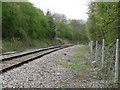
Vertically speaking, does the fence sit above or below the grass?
above

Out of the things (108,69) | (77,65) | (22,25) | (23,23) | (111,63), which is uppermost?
(23,23)

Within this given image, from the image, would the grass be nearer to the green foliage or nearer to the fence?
the fence

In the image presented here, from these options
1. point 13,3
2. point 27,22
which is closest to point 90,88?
point 13,3

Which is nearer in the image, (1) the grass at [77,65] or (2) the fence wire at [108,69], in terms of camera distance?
(2) the fence wire at [108,69]

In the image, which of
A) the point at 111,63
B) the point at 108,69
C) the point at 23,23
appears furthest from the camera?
the point at 23,23

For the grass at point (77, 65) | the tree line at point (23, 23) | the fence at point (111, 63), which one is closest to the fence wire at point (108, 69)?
the fence at point (111, 63)

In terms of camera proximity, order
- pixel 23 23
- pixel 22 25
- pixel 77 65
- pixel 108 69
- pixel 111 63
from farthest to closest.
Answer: pixel 23 23 < pixel 22 25 < pixel 77 65 < pixel 111 63 < pixel 108 69

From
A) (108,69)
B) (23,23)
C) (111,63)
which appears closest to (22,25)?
(23,23)

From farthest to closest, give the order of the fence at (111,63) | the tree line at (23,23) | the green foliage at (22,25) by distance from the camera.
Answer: the tree line at (23,23)
the green foliage at (22,25)
the fence at (111,63)

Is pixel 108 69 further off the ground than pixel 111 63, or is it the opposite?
pixel 111 63

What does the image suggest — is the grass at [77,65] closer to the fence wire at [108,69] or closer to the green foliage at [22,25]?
the fence wire at [108,69]

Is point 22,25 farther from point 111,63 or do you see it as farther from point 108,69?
point 108,69

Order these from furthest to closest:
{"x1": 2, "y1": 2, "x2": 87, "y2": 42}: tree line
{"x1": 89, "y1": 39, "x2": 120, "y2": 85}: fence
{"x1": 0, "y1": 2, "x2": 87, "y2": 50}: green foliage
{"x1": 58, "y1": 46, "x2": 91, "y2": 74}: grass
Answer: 1. {"x1": 2, "y1": 2, "x2": 87, "y2": 42}: tree line
2. {"x1": 0, "y1": 2, "x2": 87, "y2": 50}: green foliage
3. {"x1": 58, "y1": 46, "x2": 91, "y2": 74}: grass
4. {"x1": 89, "y1": 39, "x2": 120, "y2": 85}: fence

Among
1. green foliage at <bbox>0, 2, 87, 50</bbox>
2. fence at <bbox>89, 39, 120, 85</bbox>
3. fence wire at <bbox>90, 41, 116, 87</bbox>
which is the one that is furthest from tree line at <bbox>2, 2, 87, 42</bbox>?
fence wire at <bbox>90, 41, 116, 87</bbox>
